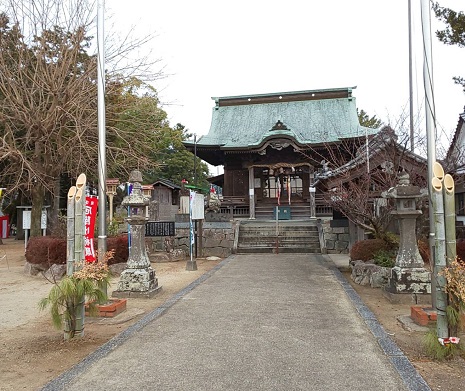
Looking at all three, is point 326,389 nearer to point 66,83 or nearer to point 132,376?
point 132,376

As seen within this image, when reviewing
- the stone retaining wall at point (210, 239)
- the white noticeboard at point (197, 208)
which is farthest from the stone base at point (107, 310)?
the stone retaining wall at point (210, 239)

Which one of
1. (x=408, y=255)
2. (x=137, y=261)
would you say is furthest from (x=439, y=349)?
(x=137, y=261)

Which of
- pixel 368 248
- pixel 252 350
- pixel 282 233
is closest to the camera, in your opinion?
pixel 252 350

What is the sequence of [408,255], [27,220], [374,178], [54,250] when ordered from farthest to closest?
[27,220] → [54,250] → [374,178] → [408,255]

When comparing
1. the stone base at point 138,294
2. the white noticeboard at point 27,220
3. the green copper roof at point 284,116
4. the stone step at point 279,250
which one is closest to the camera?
the stone base at point 138,294

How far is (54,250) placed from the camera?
1095 centimetres

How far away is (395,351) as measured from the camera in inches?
168

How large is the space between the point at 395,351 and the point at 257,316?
7.03ft

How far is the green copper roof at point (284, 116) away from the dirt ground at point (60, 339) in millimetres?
14223

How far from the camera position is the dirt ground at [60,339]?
378cm

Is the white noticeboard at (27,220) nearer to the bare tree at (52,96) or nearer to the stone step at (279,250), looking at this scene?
the bare tree at (52,96)

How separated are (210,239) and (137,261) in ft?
25.0

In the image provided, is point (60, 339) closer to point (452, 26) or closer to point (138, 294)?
point (138, 294)

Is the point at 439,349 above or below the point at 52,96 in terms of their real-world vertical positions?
below
